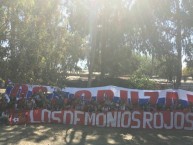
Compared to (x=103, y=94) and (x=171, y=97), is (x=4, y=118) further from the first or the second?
(x=171, y=97)

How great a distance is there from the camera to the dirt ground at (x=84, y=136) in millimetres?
17797

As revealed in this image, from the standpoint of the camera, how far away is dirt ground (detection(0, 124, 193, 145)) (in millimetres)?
17797

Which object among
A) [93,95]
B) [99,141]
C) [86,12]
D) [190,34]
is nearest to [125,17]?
[86,12]

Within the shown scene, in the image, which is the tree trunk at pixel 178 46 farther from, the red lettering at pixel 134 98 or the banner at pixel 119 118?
the banner at pixel 119 118

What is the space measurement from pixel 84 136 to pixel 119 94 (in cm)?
485

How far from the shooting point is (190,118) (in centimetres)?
2169

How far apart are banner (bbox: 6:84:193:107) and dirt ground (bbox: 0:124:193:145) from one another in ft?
7.27

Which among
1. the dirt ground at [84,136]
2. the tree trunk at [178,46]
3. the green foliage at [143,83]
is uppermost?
the tree trunk at [178,46]

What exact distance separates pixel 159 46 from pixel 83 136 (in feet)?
75.0

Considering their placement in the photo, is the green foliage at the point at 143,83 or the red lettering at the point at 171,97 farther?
the green foliage at the point at 143,83

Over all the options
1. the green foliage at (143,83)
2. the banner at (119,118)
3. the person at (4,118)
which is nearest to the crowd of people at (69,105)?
the person at (4,118)

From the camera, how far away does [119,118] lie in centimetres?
2194

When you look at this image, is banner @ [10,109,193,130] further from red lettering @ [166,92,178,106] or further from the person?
red lettering @ [166,92,178,106]

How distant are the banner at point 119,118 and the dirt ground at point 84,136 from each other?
21.8 inches
